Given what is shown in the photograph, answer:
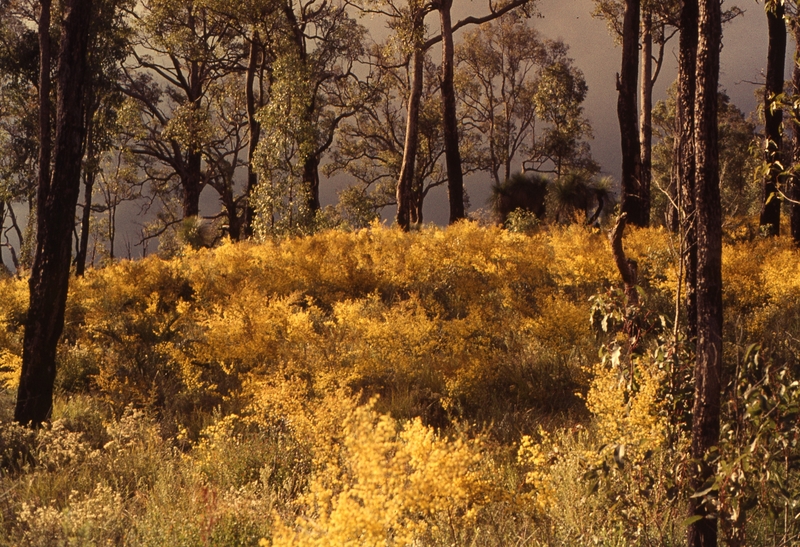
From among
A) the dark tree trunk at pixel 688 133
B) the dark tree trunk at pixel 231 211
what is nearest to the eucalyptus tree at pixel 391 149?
the dark tree trunk at pixel 231 211

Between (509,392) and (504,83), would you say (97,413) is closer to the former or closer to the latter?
(509,392)

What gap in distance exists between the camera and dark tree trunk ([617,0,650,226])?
43.3 feet

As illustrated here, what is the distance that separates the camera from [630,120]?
1333 cm

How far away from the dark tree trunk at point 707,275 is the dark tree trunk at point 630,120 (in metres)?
10.0

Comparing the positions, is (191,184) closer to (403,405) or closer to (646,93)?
(646,93)

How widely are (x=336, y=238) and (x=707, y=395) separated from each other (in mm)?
9246

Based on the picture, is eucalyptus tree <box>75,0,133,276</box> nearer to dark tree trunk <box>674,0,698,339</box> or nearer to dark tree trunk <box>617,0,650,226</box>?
dark tree trunk <box>617,0,650,226</box>

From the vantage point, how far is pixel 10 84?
1730 centimetres

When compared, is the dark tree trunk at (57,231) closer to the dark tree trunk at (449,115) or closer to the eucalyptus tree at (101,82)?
the eucalyptus tree at (101,82)

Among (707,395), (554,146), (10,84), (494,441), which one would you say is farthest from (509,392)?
(554,146)

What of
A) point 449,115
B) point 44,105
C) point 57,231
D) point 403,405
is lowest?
point 403,405

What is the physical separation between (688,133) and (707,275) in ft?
4.41

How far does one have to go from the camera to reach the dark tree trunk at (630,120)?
13211 mm

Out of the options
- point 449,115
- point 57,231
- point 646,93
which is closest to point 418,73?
point 449,115
